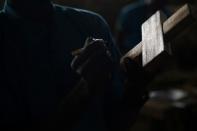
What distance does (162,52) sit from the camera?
2273 millimetres

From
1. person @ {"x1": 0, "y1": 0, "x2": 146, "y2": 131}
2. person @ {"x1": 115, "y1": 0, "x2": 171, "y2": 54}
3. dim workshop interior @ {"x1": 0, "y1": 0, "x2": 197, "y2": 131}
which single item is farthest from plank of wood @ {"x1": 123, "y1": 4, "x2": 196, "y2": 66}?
person @ {"x1": 115, "y1": 0, "x2": 171, "y2": 54}

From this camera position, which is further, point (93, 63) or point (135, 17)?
point (135, 17)

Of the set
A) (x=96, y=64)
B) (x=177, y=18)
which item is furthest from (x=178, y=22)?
(x=96, y=64)

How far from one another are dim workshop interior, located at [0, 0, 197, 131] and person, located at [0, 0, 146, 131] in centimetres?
13

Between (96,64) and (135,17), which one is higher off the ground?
(96,64)

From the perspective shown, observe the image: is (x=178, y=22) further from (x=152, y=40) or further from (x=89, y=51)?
(x=89, y=51)

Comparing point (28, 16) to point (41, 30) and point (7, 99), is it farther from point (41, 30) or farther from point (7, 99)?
point (7, 99)

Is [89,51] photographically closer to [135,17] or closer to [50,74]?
[50,74]

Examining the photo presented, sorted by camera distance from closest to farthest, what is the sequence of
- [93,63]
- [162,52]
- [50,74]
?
1. [162,52]
2. [93,63]
3. [50,74]

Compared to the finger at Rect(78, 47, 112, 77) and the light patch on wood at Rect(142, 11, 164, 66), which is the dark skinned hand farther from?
the light patch on wood at Rect(142, 11, 164, 66)

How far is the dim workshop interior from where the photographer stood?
2388 millimetres

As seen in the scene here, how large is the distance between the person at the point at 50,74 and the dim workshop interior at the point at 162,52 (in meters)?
0.13

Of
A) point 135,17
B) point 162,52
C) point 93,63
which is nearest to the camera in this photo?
point 162,52

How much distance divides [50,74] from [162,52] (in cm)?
60
